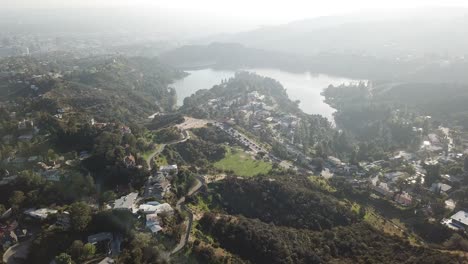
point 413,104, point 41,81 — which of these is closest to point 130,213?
point 41,81

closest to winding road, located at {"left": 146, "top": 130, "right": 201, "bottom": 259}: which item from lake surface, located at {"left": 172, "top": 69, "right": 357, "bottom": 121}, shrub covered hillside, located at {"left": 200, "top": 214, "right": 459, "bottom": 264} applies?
shrub covered hillside, located at {"left": 200, "top": 214, "right": 459, "bottom": 264}

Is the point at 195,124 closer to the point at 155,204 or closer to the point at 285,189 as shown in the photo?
the point at 285,189

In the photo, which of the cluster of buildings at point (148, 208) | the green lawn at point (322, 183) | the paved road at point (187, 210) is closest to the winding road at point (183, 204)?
the paved road at point (187, 210)

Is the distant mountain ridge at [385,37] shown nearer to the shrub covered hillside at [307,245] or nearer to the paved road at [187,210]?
the shrub covered hillside at [307,245]

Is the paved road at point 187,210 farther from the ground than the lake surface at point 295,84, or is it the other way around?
the paved road at point 187,210

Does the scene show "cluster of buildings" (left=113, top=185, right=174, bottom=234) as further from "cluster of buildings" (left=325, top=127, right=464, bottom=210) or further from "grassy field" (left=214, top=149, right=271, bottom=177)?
"cluster of buildings" (left=325, top=127, right=464, bottom=210)
